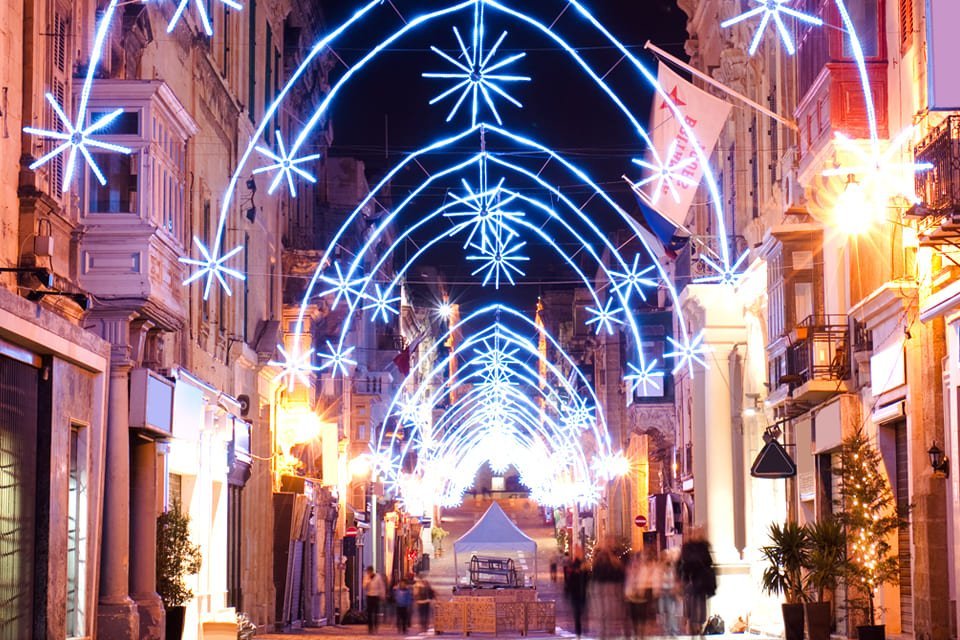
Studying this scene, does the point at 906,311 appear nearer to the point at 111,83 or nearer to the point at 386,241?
the point at 111,83

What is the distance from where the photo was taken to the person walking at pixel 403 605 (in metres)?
43.8

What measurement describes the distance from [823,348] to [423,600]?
18541mm

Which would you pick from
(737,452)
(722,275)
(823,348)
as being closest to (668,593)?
(823,348)

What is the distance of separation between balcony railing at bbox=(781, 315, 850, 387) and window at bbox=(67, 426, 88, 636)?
534 inches

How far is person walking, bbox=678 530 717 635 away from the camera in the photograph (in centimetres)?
2781

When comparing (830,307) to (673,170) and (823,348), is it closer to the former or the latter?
(823,348)

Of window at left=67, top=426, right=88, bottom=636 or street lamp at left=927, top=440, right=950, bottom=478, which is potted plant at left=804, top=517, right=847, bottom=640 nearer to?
street lamp at left=927, top=440, right=950, bottom=478

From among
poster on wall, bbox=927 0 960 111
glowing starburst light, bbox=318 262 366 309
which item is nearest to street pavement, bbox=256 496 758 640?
glowing starburst light, bbox=318 262 366 309

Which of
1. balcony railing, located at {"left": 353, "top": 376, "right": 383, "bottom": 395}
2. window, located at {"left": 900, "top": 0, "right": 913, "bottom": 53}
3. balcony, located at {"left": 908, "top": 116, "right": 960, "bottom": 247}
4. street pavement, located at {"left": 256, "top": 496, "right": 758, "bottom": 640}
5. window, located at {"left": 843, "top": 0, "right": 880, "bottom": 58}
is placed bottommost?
street pavement, located at {"left": 256, "top": 496, "right": 758, "bottom": 640}

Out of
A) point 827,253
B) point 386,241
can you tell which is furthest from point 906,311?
point 386,241

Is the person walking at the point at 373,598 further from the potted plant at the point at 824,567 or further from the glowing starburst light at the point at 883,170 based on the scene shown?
the glowing starburst light at the point at 883,170

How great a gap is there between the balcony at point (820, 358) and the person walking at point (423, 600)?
1645 centimetres

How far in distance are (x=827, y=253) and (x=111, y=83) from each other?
564 inches

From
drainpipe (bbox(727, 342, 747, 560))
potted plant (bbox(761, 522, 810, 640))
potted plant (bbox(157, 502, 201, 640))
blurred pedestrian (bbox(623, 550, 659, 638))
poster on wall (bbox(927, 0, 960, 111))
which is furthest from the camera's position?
drainpipe (bbox(727, 342, 747, 560))
